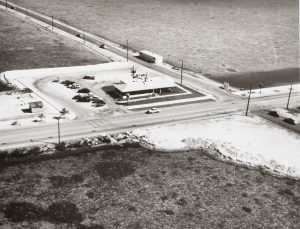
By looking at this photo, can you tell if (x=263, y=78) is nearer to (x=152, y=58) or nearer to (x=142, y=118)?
(x=152, y=58)

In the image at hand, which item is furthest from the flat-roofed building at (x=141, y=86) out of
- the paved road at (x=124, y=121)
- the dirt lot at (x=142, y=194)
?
the dirt lot at (x=142, y=194)

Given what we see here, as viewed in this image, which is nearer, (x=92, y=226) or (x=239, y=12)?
(x=92, y=226)

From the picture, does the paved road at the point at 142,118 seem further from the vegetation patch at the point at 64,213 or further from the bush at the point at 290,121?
the vegetation patch at the point at 64,213

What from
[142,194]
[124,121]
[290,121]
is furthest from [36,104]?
[290,121]

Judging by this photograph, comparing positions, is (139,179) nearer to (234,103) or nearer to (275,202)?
(275,202)

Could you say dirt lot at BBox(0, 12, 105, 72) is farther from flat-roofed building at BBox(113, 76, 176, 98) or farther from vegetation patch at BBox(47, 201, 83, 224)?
vegetation patch at BBox(47, 201, 83, 224)

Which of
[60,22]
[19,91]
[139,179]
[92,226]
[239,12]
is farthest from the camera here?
[239,12]

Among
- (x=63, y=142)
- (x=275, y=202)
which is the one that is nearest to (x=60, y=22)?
(x=63, y=142)
